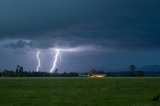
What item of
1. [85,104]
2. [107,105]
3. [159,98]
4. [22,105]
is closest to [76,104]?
[85,104]

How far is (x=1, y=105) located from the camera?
88.2 ft

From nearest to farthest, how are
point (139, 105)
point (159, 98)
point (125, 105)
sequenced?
point (139, 105), point (125, 105), point (159, 98)

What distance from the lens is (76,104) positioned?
27.9 metres

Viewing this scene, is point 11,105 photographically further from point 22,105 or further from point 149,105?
point 149,105

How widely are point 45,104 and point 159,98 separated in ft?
34.2

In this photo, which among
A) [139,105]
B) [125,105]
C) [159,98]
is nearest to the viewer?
[139,105]

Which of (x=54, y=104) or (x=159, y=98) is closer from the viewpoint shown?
(x=54, y=104)

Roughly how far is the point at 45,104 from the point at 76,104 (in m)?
2.57

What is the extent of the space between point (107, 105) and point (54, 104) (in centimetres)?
438

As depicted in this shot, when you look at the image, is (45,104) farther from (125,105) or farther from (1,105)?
(125,105)

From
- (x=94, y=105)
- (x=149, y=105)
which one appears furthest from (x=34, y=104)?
(x=149, y=105)

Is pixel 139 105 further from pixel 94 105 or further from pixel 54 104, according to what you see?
pixel 54 104

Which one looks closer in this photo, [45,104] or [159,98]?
[45,104]

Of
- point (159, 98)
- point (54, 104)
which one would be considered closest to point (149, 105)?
point (159, 98)
